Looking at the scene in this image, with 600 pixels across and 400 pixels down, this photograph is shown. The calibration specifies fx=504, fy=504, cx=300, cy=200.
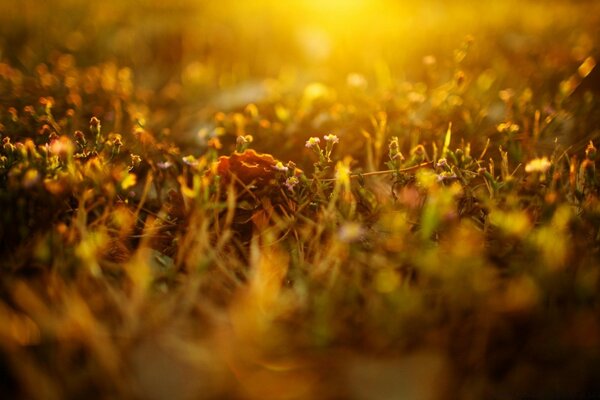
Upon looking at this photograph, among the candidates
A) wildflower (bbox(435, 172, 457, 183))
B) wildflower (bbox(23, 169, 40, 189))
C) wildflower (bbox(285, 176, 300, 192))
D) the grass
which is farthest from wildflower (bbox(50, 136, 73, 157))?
wildflower (bbox(435, 172, 457, 183))

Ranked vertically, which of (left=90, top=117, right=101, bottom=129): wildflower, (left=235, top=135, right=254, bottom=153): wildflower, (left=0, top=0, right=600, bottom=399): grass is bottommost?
(left=0, top=0, right=600, bottom=399): grass

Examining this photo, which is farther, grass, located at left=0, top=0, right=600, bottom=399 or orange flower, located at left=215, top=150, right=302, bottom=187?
orange flower, located at left=215, top=150, right=302, bottom=187

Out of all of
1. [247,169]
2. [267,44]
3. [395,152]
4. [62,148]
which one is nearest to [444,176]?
[395,152]

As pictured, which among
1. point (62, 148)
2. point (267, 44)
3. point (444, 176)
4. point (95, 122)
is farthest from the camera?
point (267, 44)

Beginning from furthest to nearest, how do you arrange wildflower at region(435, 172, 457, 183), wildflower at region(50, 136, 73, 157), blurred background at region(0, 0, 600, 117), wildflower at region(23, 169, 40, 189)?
blurred background at region(0, 0, 600, 117) < wildflower at region(435, 172, 457, 183) < wildflower at region(50, 136, 73, 157) < wildflower at region(23, 169, 40, 189)

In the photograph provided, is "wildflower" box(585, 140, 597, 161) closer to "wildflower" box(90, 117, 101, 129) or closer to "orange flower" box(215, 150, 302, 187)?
"orange flower" box(215, 150, 302, 187)

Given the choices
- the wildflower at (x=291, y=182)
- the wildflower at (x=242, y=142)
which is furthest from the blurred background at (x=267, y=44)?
the wildflower at (x=291, y=182)

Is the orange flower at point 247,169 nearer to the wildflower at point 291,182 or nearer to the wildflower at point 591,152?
the wildflower at point 291,182

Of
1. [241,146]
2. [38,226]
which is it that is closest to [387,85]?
[241,146]

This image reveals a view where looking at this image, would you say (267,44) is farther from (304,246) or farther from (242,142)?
(304,246)
